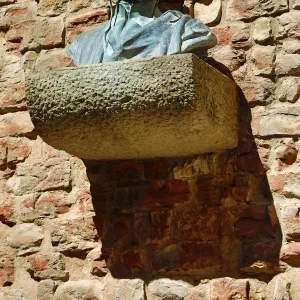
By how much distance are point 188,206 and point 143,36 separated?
2.03ft

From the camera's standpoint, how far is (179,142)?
2.62 meters

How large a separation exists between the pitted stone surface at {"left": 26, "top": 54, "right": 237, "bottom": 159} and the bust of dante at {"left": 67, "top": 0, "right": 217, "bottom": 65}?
5.8 inches

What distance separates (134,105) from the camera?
2.45 meters

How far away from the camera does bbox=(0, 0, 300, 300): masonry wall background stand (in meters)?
2.70

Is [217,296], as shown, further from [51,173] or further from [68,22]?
[68,22]

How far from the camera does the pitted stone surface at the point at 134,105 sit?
242cm

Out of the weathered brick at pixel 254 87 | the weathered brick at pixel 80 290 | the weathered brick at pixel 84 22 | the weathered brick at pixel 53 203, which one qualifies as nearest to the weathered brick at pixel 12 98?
the weathered brick at pixel 84 22

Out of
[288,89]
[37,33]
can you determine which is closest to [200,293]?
[288,89]

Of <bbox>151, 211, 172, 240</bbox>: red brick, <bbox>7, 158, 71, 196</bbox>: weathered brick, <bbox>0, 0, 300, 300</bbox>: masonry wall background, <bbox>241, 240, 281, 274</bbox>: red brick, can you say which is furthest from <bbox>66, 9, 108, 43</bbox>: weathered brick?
<bbox>241, 240, 281, 274</bbox>: red brick

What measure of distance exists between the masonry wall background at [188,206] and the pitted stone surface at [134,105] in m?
0.19

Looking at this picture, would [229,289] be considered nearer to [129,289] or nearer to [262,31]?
[129,289]

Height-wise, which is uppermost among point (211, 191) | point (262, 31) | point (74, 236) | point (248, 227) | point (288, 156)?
point (262, 31)

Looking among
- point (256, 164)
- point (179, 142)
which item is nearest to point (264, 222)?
point (256, 164)

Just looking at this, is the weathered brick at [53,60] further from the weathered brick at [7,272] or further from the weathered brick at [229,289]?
the weathered brick at [229,289]
